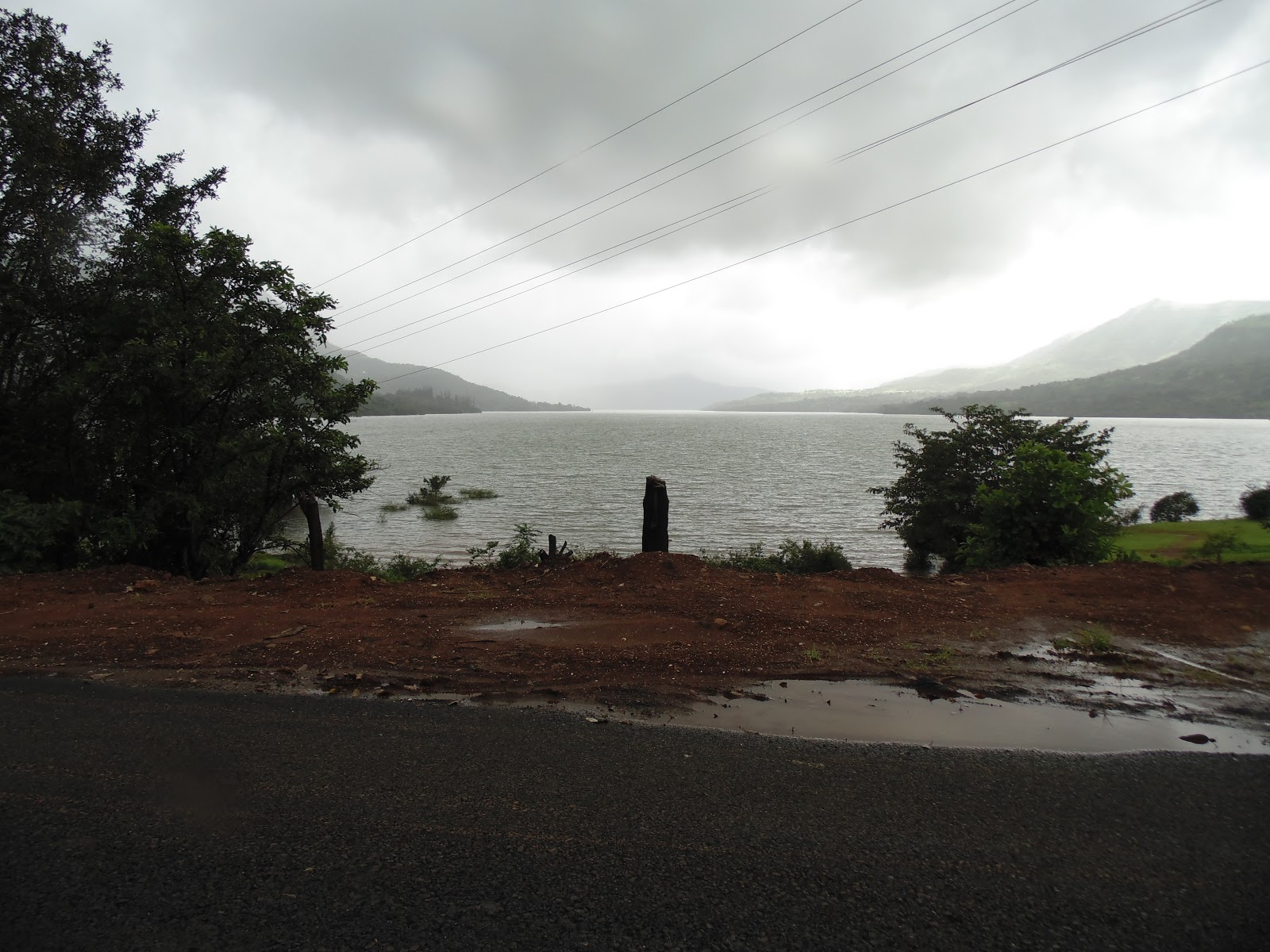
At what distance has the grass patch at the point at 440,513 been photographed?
33.6m

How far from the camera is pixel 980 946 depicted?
107 inches

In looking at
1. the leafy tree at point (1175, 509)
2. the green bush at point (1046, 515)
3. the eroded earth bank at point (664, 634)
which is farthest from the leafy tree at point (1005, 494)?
the leafy tree at point (1175, 509)

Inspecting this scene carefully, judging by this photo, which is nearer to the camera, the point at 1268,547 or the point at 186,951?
the point at 186,951

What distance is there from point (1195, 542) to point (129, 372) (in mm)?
28342

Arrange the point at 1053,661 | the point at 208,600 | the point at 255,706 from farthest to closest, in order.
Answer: the point at 208,600, the point at 1053,661, the point at 255,706

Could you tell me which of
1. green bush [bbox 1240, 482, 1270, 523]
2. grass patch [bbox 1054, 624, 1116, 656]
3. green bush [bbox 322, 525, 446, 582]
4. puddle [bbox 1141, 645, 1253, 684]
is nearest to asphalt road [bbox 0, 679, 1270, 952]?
puddle [bbox 1141, 645, 1253, 684]

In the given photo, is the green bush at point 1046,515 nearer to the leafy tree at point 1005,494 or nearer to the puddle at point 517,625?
the leafy tree at point 1005,494

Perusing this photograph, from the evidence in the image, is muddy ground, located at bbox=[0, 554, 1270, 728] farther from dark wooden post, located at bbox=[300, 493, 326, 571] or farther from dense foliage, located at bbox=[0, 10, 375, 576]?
dark wooden post, located at bbox=[300, 493, 326, 571]

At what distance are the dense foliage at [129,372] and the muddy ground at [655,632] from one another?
109 inches

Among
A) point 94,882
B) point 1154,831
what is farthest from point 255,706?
point 1154,831

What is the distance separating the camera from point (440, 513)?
Result: 34.4 metres

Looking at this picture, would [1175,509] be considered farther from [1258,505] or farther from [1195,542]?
[1195,542]

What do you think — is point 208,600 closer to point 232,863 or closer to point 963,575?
point 232,863

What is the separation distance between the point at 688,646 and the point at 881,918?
4.29 m
